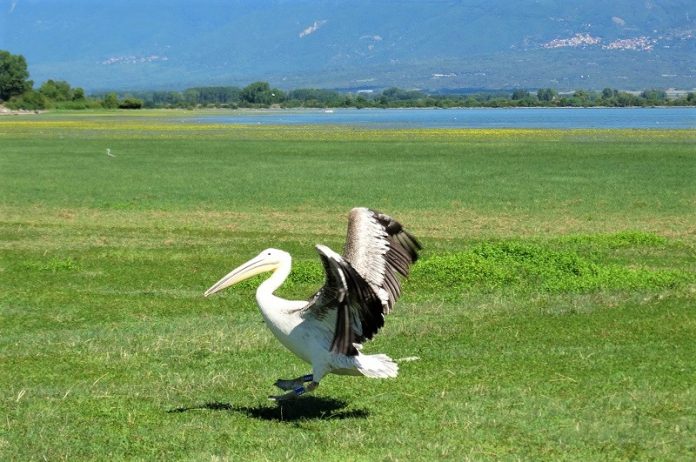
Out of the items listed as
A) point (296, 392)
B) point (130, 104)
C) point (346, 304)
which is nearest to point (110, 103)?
point (130, 104)

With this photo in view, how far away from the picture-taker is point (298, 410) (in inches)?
380

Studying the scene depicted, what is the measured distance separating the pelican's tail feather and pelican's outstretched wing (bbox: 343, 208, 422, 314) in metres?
0.43

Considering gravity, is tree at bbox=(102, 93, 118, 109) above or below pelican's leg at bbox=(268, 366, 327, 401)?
below

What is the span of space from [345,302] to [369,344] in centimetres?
413

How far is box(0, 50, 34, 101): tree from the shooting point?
161250mm

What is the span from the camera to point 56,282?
57.9 ft

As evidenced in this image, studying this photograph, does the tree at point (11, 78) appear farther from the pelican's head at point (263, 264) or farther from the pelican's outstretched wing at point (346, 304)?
the pelican's outstretched wing at point (346, 304)

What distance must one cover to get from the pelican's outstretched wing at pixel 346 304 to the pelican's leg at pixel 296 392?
0.43 m

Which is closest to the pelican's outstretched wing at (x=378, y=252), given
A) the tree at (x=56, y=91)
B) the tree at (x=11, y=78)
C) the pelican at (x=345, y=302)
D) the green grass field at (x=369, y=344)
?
the pelican at (x=345, y=302)

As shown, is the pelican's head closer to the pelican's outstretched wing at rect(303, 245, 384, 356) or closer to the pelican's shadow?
the pelican's outstretched wing at rect(303, 245, 384, 356)

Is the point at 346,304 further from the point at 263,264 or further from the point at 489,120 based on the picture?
the point at 489,120

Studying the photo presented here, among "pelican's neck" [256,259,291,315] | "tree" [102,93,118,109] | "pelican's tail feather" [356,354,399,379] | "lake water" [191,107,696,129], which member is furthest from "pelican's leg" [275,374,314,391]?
"tree" [102,93,118,109]

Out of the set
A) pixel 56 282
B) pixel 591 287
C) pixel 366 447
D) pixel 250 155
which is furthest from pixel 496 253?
pixel 250 155

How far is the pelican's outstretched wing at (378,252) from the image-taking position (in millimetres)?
9539
